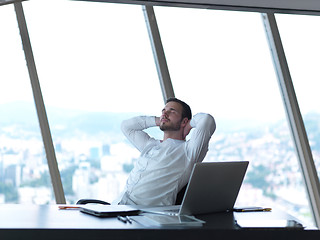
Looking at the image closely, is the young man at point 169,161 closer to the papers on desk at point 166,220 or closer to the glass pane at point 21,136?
the papers on desk at point 166,220

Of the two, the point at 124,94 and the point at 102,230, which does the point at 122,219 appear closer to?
the point at 102,230

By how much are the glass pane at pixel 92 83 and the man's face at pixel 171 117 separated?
3.52 ft

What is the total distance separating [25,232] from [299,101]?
367 centimetres

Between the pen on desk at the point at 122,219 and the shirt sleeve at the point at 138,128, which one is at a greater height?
the shirt sleeve at the point at 138,128

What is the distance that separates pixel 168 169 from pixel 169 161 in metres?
0.06

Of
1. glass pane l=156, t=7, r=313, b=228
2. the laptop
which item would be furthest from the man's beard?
glass pane l=156, t=7, r=313, b=228

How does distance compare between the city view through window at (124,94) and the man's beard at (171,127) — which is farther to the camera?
the city view through window at (124,94)

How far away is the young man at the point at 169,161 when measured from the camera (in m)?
2.93

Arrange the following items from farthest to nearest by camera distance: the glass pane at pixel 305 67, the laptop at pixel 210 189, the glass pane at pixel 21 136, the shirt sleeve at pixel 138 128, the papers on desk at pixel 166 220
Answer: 1. the glass pane at pixel 305 67
2. the glass pane at pixel 21 136
3. the shirt sleeve at pixel 138 128
4. the laptop at pixel 210 189
5. the papers on desk at pixel 166 220

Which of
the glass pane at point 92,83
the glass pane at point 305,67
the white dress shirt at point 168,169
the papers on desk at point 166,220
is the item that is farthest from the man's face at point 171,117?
the glass pane at point 305,67

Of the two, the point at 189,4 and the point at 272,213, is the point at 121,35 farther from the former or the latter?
the point at 272,213

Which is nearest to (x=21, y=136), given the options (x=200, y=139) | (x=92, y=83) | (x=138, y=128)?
(x=92, y=83)

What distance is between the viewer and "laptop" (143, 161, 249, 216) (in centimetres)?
194

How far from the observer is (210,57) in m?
4.50
